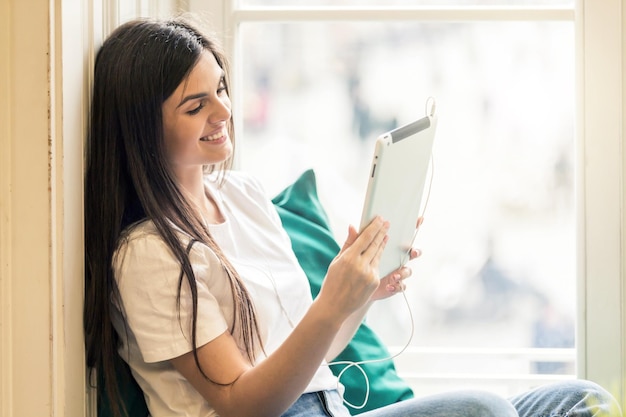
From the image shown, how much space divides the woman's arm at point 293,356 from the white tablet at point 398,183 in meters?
0.05

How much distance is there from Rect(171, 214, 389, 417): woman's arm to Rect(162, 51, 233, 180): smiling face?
0.29 m

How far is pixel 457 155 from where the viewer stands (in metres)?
1.84

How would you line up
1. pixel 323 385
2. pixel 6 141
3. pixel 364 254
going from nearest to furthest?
1. pixel 6 141
2. pixel 364 254
3. pixel 323 385

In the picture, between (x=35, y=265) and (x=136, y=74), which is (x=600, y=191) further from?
(x=35, y=265)

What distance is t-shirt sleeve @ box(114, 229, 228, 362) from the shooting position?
1.15 metres

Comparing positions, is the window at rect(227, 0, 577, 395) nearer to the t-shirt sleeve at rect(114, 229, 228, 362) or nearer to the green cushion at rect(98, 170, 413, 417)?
the green cushion at rect(98, 170, 413, 417)

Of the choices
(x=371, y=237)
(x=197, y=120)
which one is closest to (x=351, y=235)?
(x=371, y=237)

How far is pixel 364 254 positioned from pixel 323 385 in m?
0.31

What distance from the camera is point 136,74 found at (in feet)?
3.94

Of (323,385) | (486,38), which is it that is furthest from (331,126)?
(323,385)

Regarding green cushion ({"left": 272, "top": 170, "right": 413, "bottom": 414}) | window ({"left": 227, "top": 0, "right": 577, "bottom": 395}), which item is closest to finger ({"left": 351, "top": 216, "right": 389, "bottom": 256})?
green cushion ({"left": 272, "top": 170, "right": 413, "bottom": 414})

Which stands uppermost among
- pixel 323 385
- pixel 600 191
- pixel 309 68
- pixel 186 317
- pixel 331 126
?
pixel 309 68

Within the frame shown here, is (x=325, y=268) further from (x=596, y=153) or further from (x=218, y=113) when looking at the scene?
(x=596, y=153)

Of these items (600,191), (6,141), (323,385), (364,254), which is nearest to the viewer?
(6,141)
